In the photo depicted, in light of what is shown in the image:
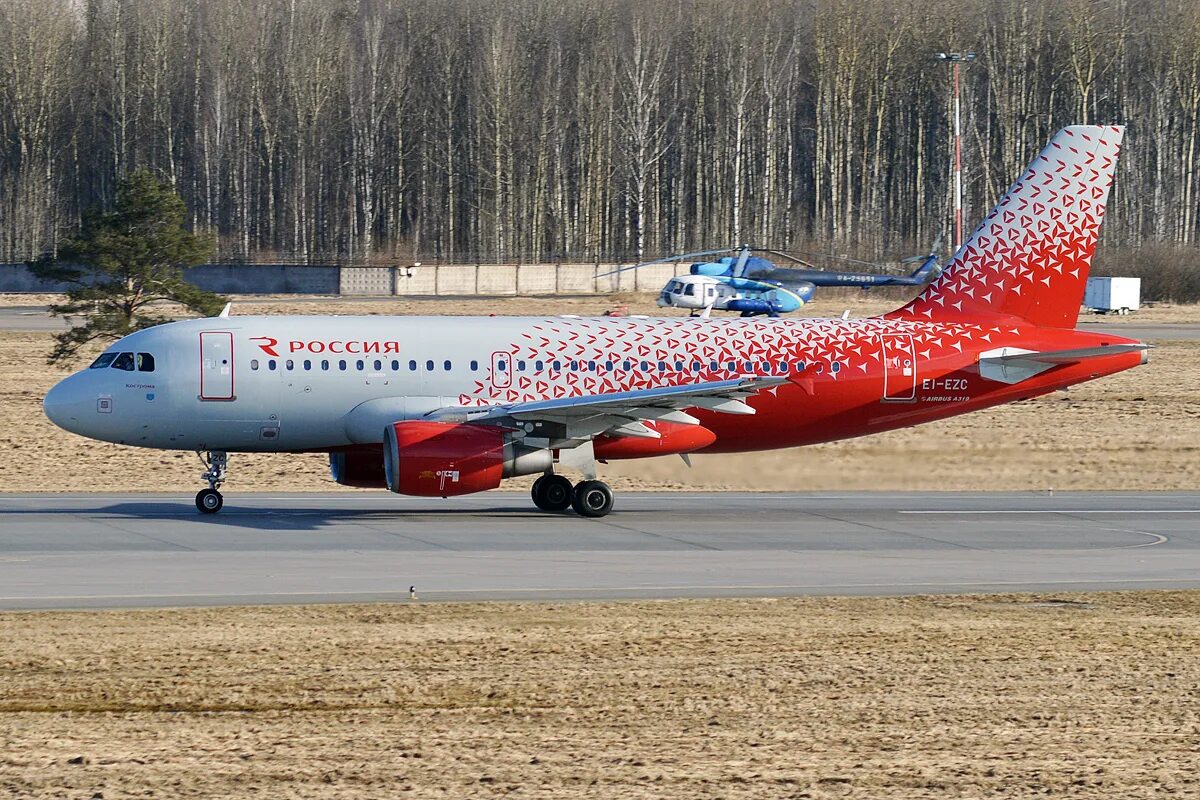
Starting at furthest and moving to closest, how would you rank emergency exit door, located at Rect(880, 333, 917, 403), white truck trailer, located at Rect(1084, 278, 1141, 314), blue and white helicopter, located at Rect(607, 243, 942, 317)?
white truck trailer, located at Rect(1084, 278, 1141, 314)
blue and white helicopter, located at Rect(607, 243, 942, 317)
emergency exit door, located at Rect(880, 333, 917, 403)

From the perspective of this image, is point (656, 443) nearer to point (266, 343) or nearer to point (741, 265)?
point (266, 343)

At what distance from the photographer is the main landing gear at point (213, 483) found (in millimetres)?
28219

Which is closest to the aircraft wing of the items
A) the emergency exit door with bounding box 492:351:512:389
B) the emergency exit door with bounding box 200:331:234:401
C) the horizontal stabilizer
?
the emergency exit door with bounding box 492:351:512:389

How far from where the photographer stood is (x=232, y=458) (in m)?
37.5

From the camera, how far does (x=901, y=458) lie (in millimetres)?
32312

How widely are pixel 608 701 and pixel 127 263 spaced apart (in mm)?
35206

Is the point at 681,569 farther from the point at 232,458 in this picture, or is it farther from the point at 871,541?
the point at 232,458

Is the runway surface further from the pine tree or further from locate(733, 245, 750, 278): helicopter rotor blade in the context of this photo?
locate(733, 245, 750, 278): helicopter rotor blade

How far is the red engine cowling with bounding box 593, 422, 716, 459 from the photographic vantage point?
29.0 metres

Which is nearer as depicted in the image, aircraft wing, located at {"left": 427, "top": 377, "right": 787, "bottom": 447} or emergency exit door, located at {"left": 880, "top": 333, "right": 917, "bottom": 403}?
aircraft wing, located at {"left": 427, "top": 377, "right": 787, "bottom": 447}

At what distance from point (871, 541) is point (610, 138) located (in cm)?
9287

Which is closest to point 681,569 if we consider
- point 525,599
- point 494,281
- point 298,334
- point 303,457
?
point 525,599

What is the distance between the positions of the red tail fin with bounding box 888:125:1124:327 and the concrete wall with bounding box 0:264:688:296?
63.7 m

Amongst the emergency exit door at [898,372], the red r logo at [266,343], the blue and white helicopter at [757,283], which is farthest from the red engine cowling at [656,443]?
the blue and white helicopter at [757,283]
